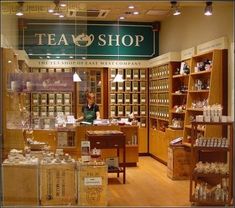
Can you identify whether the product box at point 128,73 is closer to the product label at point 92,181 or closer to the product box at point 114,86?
the product box at point 114,86

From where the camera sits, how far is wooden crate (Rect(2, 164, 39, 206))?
18.8ft

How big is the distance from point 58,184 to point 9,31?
262cm

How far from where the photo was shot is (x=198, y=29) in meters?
8.84

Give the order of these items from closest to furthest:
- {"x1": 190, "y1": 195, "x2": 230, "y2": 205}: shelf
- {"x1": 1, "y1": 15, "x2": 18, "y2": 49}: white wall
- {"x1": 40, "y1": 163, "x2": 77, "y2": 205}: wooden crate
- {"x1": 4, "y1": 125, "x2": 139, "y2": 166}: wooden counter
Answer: {"x1": 40, "y1": 163, "x2": 77, "y2": 205}: wooden crate < {"x1": 1, "y1": 15, "x2": 18, "y2": 49}: white wall < {"x1": 190, "y1": 195, "x2": 230, "y2": 205}: shelf < {"x1": 4, "y1": 125, "x2": 139, "y2": 166}: wooden counter

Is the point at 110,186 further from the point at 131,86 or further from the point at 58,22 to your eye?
the point at 131,86

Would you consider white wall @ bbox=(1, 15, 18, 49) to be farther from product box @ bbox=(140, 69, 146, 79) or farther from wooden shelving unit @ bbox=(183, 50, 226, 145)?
product box @ bbox=(140, 69, 146, 79)

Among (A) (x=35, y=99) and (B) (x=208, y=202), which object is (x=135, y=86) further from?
(B) (x=208, y=202)

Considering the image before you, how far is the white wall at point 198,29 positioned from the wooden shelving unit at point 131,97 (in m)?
1.01

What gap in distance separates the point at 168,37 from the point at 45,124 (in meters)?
4.52

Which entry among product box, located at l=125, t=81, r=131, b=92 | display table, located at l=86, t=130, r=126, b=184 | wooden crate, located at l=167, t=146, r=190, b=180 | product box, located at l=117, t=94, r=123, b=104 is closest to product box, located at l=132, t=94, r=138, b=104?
product box, located at l=125, t=81, r=131, b=92

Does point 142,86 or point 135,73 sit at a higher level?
point 135,73

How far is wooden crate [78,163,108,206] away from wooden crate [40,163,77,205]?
9cm

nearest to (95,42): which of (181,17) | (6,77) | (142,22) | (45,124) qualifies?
(142,22)

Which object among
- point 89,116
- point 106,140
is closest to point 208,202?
point 106,140
